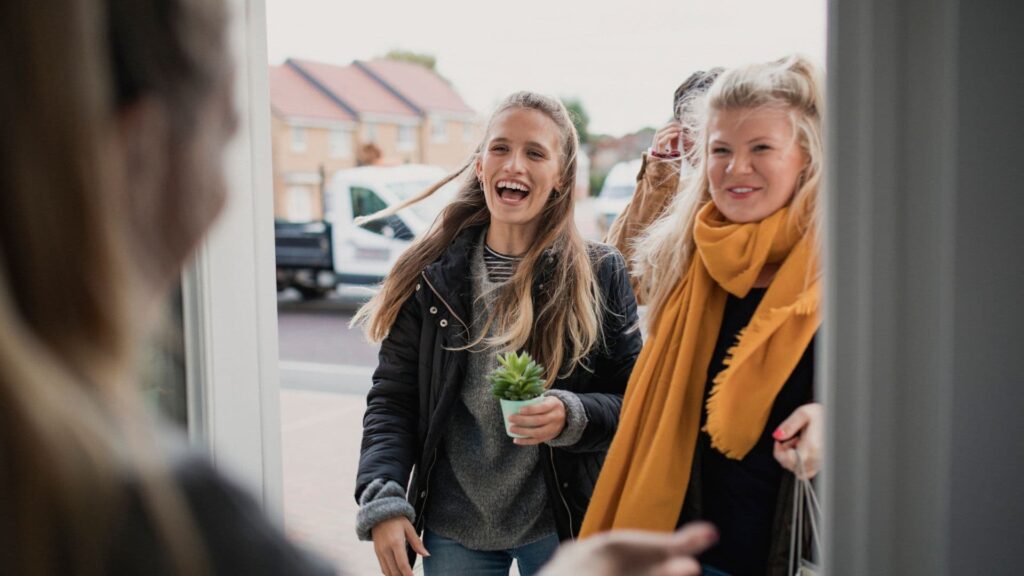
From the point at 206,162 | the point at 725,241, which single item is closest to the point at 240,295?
the point at 725,241

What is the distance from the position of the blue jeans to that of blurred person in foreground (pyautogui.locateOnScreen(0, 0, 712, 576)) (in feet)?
4.02

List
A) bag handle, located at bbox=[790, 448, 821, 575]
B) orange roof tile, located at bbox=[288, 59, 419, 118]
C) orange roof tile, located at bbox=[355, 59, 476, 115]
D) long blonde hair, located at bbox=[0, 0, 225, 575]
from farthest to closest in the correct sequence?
orange roof tile, located at bbox=[355, 59, 476, 115]
orange roof tile, located at bbox=[288, 59, 419, 118]
bag handle, located at bbox=[790, 448, 821, 575]
long blonde hair, located at bbox=[0, 0, 225, 575]

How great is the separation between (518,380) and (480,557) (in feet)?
1.41

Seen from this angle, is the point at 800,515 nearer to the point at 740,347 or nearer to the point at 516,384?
the point at 740,347

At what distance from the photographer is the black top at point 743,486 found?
1.31 meters

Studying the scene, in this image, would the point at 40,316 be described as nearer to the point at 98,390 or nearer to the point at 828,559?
the point at 98,390

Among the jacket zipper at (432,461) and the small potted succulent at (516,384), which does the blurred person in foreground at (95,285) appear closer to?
the small potted succulent at (516,384)

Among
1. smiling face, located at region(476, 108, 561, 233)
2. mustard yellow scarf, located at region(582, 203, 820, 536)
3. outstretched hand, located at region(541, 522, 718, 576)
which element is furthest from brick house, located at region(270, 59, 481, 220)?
outstretched hand, located at region(541, 522, 718, 576)

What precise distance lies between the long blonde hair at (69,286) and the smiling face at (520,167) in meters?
1.31

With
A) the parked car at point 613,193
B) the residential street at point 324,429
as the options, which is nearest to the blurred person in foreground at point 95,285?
the residential street at point 324,429

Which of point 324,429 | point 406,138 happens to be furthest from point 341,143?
point 324,429

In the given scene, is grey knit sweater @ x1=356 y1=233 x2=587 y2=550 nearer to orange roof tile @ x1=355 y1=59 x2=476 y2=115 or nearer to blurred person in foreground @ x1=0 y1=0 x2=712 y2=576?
blurred person in foreground @ x1=0 y1=0 x2=712 y2=576

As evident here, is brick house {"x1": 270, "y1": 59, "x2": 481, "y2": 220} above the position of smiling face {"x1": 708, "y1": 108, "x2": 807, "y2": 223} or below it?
above

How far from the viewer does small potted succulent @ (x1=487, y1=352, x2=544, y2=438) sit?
155 cm
